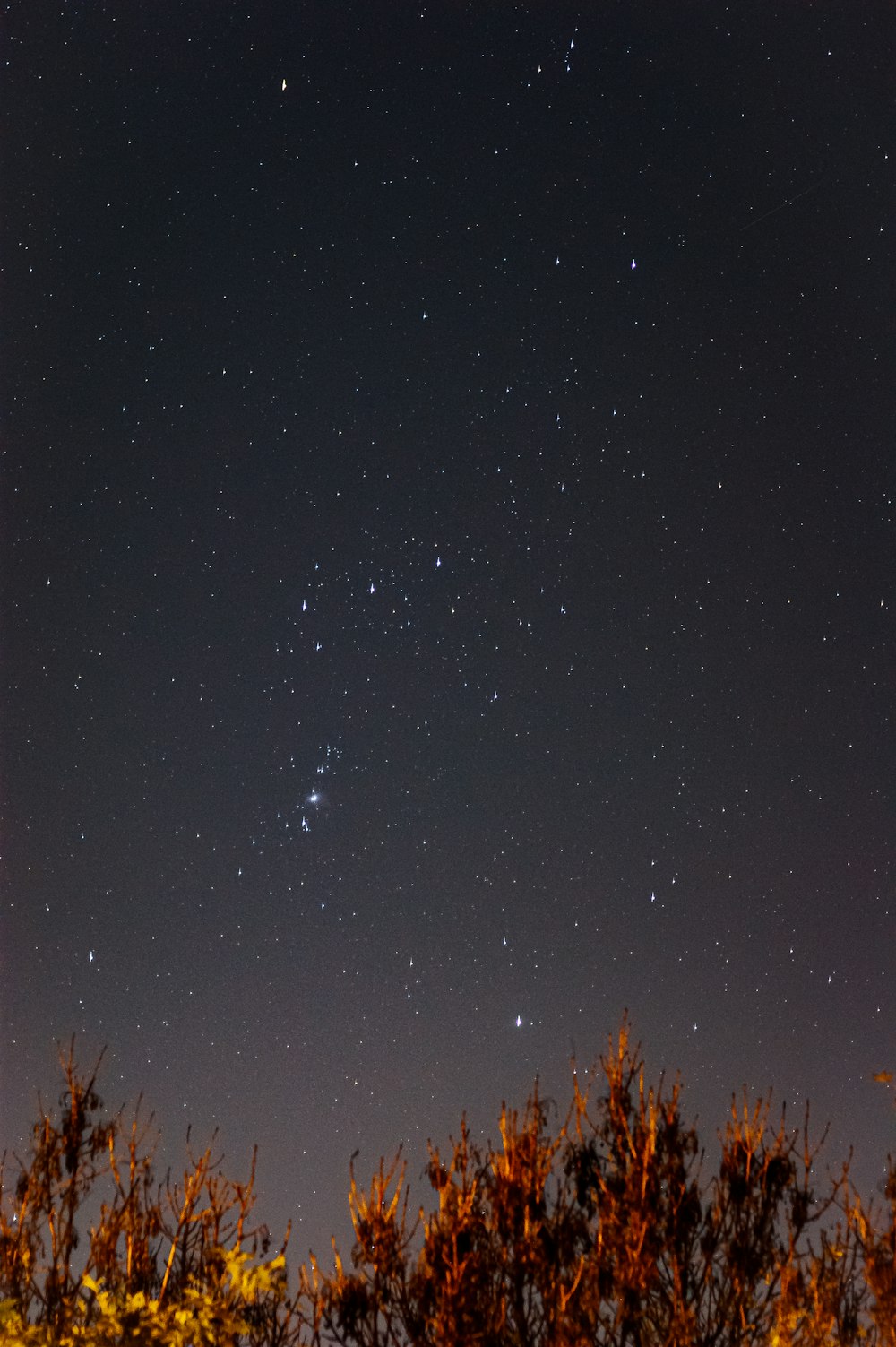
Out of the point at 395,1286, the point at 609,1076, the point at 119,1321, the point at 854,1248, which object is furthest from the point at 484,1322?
the point at 119,1321

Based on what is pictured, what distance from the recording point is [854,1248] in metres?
11.7

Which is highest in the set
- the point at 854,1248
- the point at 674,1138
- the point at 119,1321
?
the point at 674,1138

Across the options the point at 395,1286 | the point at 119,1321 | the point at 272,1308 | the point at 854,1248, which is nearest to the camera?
the point at 119,1321

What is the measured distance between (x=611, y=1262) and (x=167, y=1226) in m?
3.81

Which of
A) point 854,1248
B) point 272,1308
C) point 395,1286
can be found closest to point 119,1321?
point 272,1308

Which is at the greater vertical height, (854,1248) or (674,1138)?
(674,1138)

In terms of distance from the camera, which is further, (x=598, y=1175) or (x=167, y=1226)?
(x=598, y=1175)

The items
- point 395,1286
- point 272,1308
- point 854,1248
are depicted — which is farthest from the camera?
point 854,1248

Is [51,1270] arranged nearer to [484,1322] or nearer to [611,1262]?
[484,1322]

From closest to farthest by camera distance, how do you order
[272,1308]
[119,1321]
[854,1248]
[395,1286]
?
[119,1321]
[272,1308]
[395,1286]
[854,1248]

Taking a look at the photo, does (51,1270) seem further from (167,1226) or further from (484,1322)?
(484,1322)

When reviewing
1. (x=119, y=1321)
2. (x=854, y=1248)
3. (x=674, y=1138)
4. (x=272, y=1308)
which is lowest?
(x=119, y=1321)

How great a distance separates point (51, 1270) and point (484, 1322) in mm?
3710

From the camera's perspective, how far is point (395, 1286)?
36.0 ft
